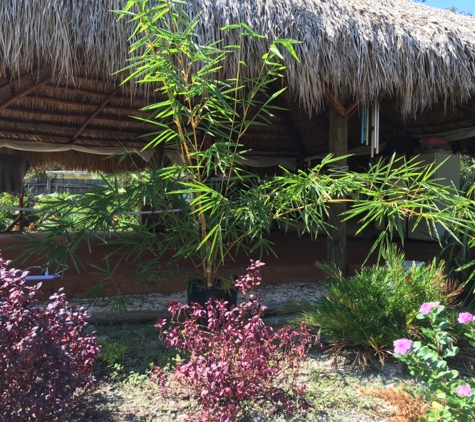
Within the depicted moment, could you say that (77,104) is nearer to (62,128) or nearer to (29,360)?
(62,128)

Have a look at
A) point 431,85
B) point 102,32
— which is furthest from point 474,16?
point 102,32

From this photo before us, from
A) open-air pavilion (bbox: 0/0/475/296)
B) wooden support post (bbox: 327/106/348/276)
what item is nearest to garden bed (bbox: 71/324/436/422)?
open-air pavilion (bbox: 0/0/475/296)

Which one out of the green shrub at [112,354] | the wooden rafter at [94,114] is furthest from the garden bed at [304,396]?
the wooden rafter at [94,114]

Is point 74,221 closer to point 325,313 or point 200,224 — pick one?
point 200,224

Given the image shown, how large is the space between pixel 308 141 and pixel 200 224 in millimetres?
5219

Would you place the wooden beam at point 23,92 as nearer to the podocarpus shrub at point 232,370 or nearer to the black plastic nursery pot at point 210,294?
the black plastic nursery pot at point 210,294

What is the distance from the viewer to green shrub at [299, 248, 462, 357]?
6.67 feet

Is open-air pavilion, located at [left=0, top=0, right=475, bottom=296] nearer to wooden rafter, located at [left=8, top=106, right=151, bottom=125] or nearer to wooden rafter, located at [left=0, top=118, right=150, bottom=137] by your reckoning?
wooden rafter, located at [left=8, top=106, right=151, bottom=125]

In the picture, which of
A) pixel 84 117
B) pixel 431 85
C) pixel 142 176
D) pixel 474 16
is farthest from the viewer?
pixel 84 117

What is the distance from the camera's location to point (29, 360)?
129 centimetres

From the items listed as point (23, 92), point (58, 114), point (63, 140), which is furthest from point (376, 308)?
point (63, 140)

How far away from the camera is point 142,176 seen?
7.22 ft

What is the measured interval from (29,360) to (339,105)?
2942 millimetres

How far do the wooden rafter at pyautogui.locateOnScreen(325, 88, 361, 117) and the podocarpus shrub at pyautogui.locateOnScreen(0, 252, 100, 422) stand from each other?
2.66 metres
